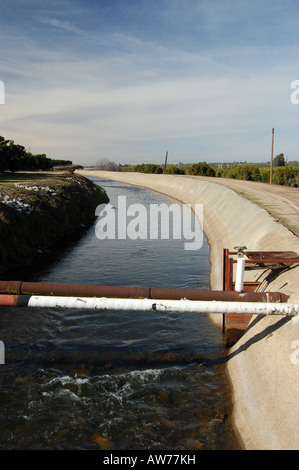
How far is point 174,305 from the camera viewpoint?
761 centimetres

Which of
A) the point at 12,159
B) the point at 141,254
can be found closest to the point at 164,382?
the point at 141,254

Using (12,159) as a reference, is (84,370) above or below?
below

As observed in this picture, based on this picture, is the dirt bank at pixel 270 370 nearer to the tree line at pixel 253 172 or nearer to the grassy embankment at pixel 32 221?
the grassy embankment at pixel 32 221

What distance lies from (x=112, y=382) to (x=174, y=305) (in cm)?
272

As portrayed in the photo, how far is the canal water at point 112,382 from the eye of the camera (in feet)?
22.9

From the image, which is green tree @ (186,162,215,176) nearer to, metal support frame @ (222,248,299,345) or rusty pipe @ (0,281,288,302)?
metal support frame @ (222,248,299,345)

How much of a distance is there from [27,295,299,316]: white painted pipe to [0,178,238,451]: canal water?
2177 millimetres

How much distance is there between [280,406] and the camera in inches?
254

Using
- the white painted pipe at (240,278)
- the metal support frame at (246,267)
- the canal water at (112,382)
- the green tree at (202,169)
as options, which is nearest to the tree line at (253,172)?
the green tree at (202,169)

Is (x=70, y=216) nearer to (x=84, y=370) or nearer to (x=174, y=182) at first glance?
(x=84, y=370)

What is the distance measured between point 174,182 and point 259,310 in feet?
187

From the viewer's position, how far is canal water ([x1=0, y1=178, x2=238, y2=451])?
22.9 ft

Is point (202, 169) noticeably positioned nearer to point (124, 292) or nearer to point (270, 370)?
point (124, 292)

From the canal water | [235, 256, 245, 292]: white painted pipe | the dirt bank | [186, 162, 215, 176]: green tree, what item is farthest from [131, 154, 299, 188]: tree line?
[235, 256, 245, 292]: white painted pipe
